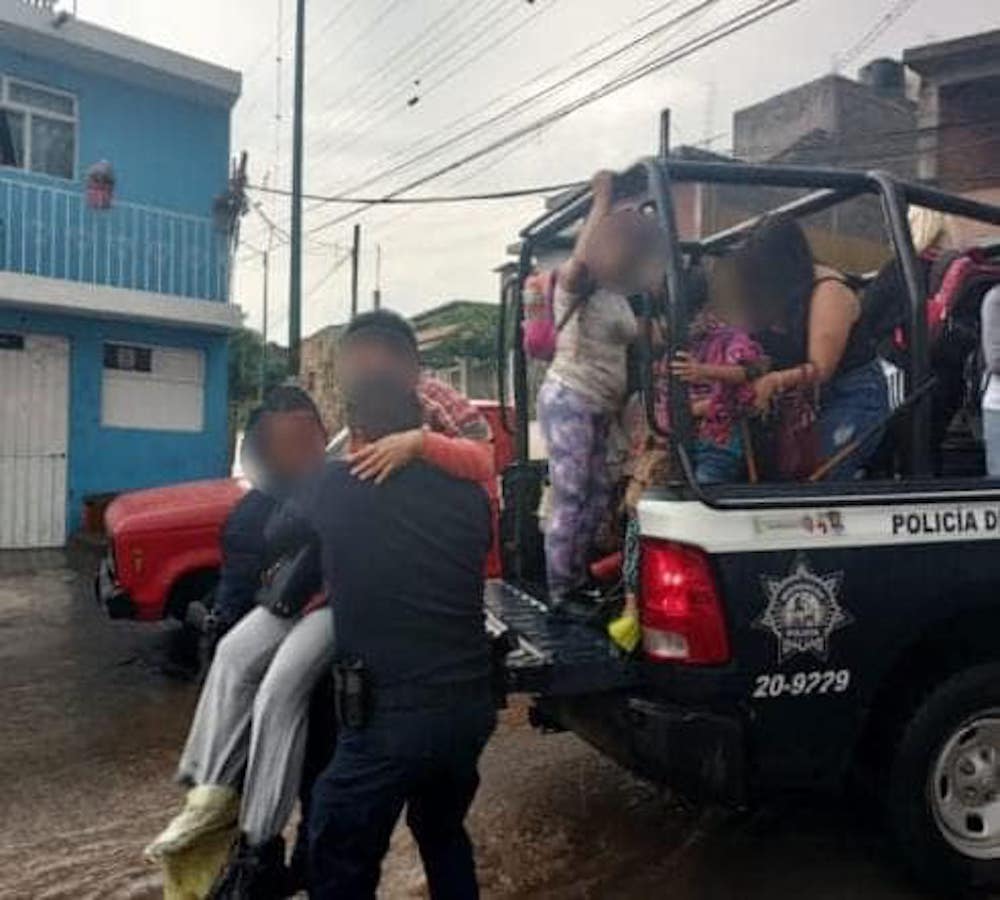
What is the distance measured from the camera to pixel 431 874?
257cm

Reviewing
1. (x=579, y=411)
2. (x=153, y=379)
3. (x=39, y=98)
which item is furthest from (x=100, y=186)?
(x=579, y=411)

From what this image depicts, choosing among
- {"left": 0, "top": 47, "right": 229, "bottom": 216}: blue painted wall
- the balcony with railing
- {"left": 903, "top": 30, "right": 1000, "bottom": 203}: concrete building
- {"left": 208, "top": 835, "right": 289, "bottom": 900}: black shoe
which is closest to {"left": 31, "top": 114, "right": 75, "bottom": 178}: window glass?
{"left": 0, "top": 47, "right": 229, "bottom": 216}: blue painted wall

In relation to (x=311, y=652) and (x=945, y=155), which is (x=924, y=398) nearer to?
(x=311, y=652)

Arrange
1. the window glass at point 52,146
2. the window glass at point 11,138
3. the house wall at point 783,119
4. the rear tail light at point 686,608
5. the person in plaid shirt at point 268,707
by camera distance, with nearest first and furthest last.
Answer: the person in plaid shirt at point 268,707, the rear tail light at point 686,608, the window glass at point 11,138, the window glass at point 52,146, the house wall at point 783,119

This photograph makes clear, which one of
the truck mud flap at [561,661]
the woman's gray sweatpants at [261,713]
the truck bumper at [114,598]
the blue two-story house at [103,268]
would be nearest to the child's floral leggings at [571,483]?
the truck mud flap at [561,661]

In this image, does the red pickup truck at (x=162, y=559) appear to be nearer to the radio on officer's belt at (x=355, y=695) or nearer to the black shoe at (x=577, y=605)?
the black shoe at (x=577, y=605)

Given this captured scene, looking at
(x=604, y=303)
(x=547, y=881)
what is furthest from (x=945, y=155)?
(x=547, y=881)

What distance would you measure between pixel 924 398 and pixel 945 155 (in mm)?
17063

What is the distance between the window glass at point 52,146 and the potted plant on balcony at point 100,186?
699 mm

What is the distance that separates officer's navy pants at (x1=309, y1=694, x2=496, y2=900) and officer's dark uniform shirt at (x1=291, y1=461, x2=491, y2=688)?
0.09 metres

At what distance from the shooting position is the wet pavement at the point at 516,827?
11.8 ft

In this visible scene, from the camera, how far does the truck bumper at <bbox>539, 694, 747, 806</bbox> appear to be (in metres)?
3.00

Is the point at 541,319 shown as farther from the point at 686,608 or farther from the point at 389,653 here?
the point at 389,653

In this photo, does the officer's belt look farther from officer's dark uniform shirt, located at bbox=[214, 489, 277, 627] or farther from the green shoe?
officer's dark uniform shirt, located at bbox=[214, 489, 277, 627]
